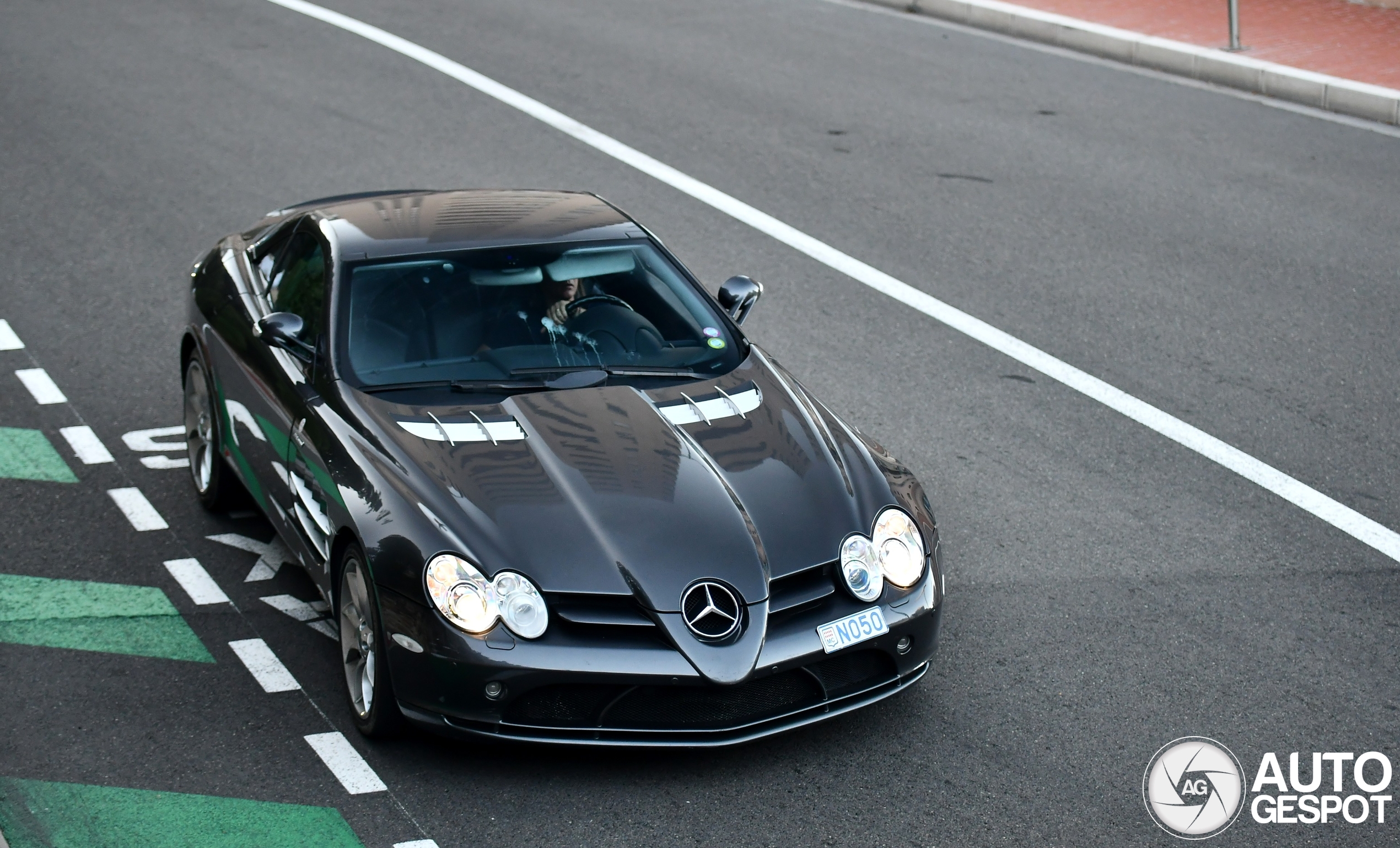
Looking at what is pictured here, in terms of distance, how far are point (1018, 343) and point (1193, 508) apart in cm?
217

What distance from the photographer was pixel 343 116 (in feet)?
44.8

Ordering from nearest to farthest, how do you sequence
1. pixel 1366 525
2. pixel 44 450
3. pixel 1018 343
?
pixel 1366 525 < pixel 44 450 < pixel 1018 343

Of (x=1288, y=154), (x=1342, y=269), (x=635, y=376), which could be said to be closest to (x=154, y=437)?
(x=635, y=376)

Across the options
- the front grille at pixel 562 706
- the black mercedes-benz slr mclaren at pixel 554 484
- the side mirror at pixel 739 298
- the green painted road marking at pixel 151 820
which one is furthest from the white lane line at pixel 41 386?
the front grille at pixel 562 706

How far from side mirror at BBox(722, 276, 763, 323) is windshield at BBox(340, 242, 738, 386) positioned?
0.26 meters

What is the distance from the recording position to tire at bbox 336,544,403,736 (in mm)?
5289

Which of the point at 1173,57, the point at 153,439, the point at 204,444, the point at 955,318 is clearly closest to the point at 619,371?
the point at 204,444

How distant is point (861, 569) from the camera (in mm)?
5414

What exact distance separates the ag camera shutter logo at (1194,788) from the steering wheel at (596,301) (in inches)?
108

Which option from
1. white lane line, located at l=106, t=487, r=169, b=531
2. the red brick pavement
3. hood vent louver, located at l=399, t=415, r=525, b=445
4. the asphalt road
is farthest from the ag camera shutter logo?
the red brick pavement

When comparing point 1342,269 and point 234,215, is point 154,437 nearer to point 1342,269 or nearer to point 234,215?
point 234,215

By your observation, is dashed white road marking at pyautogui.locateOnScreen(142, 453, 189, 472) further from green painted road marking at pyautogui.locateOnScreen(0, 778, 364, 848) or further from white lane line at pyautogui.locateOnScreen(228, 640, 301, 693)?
green painted road marking at pyautogui.locateOnScreen(0, 778, 364, 848)

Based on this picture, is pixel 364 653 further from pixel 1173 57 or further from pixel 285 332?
pixel 1173 57

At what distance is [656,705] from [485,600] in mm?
648
